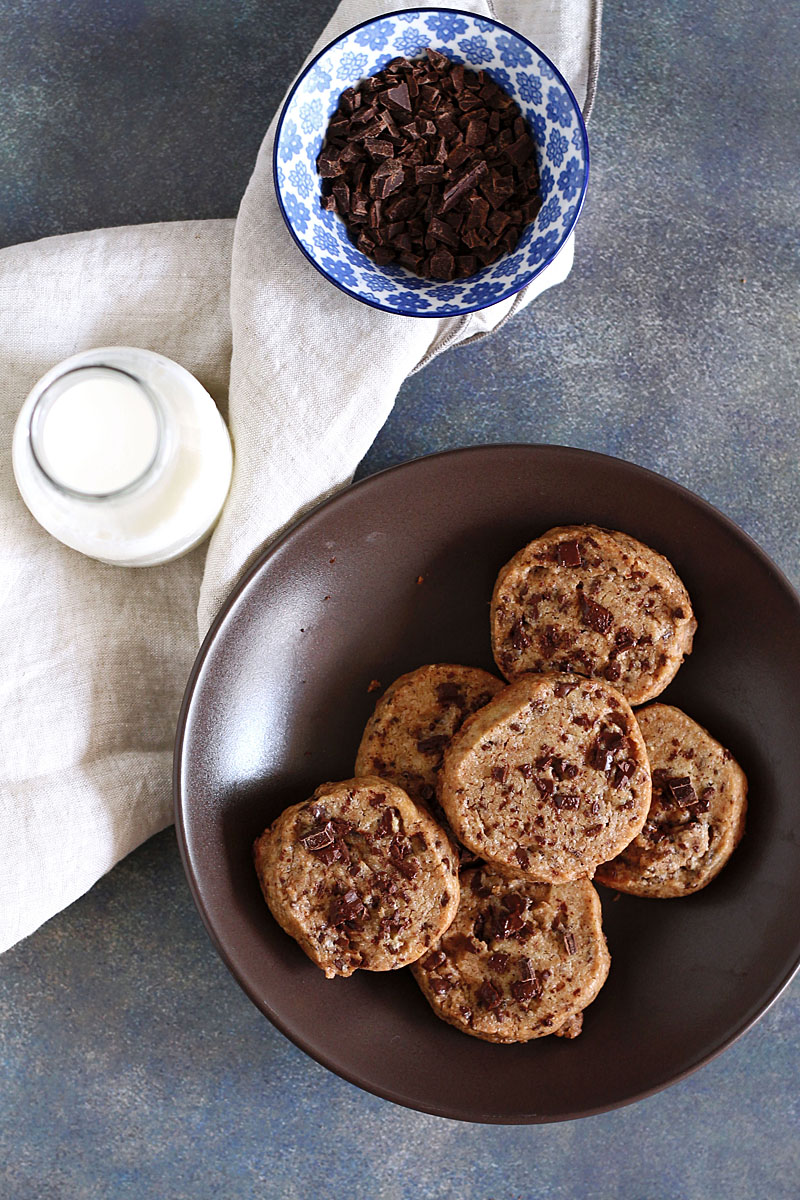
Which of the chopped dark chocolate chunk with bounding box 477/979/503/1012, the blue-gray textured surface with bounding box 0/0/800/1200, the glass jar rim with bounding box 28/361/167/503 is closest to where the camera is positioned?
the glass jar rim with bounding box 28/361/167/503

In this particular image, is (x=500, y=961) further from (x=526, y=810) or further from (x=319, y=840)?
(x=319, y=840)

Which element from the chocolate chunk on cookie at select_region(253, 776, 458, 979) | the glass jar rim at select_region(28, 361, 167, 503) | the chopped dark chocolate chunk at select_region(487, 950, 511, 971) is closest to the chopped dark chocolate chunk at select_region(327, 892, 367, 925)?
the chocolate chunk on cookie at select_region(253, 776, 458, 979)

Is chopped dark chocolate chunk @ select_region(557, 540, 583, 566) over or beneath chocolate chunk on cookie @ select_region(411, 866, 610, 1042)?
over

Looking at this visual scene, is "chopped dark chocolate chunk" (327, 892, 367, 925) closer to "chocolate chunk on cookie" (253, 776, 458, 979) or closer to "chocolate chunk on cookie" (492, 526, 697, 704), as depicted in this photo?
"chocolate chunk on cookie" (253, 776, 458, 979)

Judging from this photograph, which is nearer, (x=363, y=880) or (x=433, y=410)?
(x=363, y=880)

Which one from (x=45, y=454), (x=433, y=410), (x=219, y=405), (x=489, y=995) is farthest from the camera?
(x=433, y=410)

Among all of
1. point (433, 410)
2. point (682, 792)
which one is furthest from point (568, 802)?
point (433, 410)

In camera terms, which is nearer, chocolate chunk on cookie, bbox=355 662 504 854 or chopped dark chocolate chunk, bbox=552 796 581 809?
chopped dark chocolate chunk, bbox=552 796 581 809
